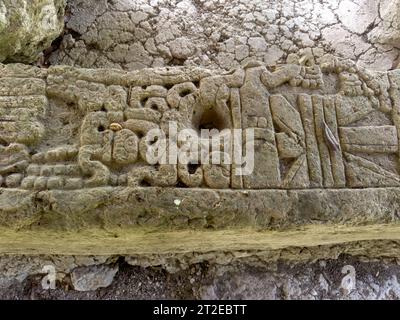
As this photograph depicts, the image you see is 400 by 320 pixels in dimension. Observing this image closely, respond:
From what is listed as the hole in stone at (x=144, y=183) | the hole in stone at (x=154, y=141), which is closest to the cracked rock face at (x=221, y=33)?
the hole in stone at (x=154, y=141)

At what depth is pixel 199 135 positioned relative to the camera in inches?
64.5

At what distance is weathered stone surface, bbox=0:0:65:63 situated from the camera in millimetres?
1699

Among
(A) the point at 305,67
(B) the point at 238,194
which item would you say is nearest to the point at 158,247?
(B) the point at 238,194

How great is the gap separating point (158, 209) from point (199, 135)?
0.34 metres

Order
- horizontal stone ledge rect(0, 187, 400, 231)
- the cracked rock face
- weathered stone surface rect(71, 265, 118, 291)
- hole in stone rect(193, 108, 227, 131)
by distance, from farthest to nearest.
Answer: the cracked rock face < weathered stone surface rect(71, 265, 118, 291) < hole in stone rect(193, 108, 227, 131) < horizontal stone ledge rect(0, 187, 400, 231)

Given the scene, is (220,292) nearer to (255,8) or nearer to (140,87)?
(140,87)

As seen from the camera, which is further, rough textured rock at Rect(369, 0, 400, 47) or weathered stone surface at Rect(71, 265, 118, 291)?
rough textured rock at Rect(369, 0, 400, 47)

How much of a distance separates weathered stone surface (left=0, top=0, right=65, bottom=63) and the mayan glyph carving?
0.17 m

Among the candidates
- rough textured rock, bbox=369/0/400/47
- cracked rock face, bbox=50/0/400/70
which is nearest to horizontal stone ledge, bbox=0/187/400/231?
cracked rock face, bbox=50/0/400/70

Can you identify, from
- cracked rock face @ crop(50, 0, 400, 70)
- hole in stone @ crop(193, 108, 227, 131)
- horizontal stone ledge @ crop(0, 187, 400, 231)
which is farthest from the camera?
cracked rock face @ crop(50, 0, 400, 70)

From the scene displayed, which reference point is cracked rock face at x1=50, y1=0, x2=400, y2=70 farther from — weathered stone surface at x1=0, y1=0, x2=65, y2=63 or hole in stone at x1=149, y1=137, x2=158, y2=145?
hole in stone at x1=149, y1=137, x2=158, y2=145

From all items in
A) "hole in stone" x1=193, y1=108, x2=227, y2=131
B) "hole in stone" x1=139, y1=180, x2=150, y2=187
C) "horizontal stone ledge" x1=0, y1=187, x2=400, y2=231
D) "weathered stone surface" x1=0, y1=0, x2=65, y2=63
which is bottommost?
"horizontal stone ledge" x1=0, y1=187, x2=400, y2=231

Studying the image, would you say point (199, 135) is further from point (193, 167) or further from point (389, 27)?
point (389, 27)

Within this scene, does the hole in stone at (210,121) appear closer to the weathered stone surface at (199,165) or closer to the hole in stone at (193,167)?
the weathered stone surface at (199,165)
